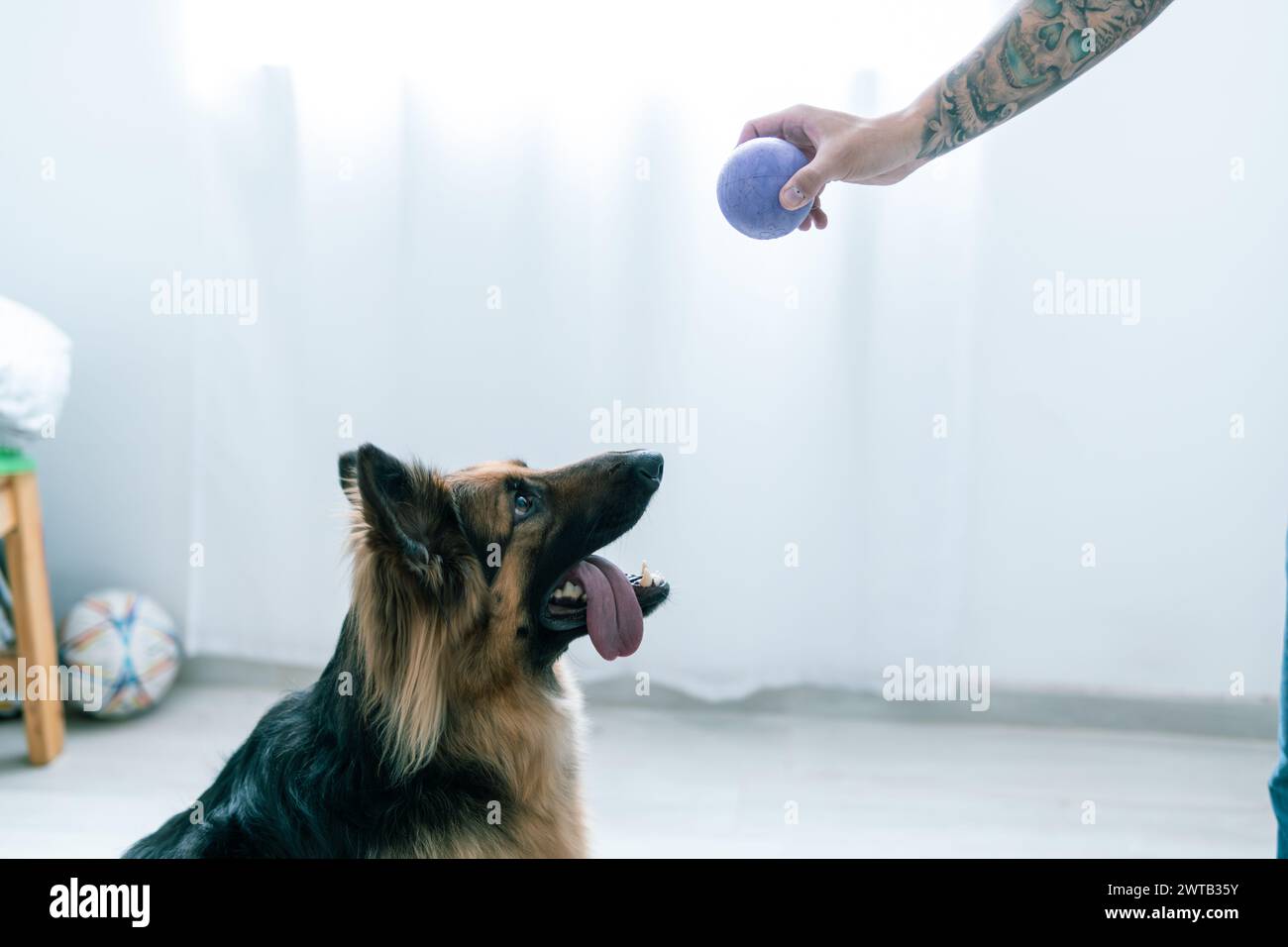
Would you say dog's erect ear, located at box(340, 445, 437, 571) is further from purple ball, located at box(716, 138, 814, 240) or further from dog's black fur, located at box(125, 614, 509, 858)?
purple ball, located at box(716, 138, 814, 240)

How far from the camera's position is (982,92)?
5.35 ft

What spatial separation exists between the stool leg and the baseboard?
0.52 meters

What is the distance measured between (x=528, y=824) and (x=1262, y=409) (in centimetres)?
229

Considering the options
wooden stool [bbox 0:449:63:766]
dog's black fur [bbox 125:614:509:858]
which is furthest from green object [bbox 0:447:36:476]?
dog's black fur [bbox 125:614:509:858]

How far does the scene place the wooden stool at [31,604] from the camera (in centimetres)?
277

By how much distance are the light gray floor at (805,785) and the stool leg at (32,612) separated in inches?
3.1

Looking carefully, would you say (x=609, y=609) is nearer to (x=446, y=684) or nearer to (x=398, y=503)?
(x=446, y=684)

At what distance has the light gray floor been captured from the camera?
2.51 meters

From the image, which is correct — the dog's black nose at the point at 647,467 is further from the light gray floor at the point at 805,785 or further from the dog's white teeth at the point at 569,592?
the light gray floor at the point at 805,785

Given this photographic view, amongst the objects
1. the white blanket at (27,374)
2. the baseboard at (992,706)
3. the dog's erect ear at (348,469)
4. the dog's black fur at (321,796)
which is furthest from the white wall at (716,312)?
the dog's black fur at (321,796)

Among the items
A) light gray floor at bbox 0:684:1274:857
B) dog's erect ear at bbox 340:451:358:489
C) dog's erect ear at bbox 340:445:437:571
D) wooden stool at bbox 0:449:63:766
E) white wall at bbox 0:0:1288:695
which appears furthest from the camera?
white wall at bbox 0:0:1288:695

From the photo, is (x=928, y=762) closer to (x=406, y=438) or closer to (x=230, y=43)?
(x=406, y=438)

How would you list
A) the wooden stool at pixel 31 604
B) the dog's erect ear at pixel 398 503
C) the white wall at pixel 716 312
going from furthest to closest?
1. the white wall at pixel 716 312
2. the wooden stool at pixel 31 604
3. the dog's erect ear at pixel 398 503

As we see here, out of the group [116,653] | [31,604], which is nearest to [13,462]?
[31,604]
